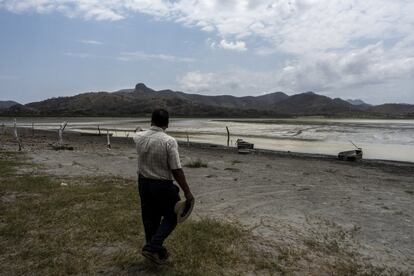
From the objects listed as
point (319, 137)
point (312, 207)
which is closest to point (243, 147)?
point (312, 207)

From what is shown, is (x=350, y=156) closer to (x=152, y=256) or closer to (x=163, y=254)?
(x=163, y=254)

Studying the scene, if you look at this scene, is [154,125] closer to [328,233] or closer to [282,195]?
[328,233]

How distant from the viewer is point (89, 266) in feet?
18.4

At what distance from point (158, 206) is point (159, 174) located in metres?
0.47

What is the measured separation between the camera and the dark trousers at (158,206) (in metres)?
5.19

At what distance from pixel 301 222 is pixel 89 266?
4.57 metres

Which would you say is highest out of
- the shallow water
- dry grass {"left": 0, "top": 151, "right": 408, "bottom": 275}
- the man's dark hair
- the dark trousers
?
the man's dark hair

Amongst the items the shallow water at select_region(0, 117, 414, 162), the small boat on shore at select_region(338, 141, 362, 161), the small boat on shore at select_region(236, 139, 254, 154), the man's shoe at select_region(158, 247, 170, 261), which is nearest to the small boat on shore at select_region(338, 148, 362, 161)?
the small boat on shore at select_region(338, 141, 362, 161)

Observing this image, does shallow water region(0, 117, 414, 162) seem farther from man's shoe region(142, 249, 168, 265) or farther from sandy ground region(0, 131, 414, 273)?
man's shoe region(142, 249, 168, 265)

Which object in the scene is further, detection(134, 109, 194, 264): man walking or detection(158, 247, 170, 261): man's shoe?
detection(158, 247, 170, 261): man's shoe

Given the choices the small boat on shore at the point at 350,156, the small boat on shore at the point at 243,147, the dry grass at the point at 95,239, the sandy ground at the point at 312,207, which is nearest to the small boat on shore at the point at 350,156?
the small boat on shore at the point at 350,156

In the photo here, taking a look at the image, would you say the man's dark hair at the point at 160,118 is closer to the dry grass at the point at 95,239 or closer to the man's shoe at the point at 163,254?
the man's shoe at the point at 163,254

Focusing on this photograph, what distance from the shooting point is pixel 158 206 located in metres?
5.33

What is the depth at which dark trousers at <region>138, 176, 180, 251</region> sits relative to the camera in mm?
5191
